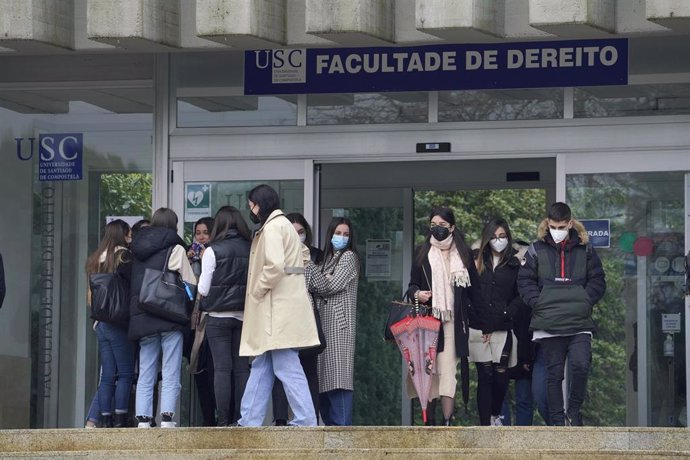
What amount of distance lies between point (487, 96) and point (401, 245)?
2.42 m

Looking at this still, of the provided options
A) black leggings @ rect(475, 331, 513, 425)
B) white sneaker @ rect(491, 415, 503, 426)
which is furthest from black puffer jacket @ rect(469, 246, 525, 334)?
white sneaker @ rect(491, 415, 503, 426)

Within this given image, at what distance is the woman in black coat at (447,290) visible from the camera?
39.9ft

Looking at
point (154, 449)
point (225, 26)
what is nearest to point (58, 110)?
point (225, 26)

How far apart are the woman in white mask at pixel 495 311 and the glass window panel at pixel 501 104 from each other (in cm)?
133

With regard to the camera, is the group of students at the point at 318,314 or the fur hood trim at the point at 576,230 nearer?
the group of students at the point at 318,314

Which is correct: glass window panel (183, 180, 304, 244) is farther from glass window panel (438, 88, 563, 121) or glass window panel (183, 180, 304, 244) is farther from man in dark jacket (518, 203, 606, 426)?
man in dark jacket (518, 203, 606, 426)

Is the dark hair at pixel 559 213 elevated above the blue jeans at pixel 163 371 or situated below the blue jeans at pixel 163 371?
above

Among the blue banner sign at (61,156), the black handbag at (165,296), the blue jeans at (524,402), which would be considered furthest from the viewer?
the blue banner sign at (61,156)

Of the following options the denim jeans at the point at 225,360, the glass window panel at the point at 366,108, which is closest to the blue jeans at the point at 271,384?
the denim jeans at the point at 225,360

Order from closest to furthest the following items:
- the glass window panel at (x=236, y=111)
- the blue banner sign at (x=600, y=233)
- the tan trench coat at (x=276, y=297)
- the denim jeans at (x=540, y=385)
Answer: the tan trench coat at (x=276, y=297)
the denim jeans at (x=540, y=385)
the blue banner sign at (x=600, y=233)
the glass window panel at (x=236, y=111)

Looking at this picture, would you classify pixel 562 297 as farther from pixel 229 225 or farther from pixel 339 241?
pixel 229 225

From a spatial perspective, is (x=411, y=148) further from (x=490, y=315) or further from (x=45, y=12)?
(x=45, y=12)

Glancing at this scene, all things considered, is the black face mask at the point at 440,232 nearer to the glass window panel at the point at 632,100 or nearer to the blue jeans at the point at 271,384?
the blue jeans at the point at 271,384

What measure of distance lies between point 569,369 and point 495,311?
3.08 ft
